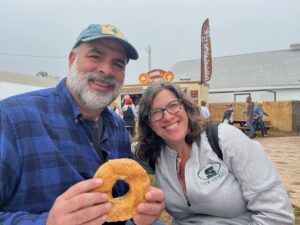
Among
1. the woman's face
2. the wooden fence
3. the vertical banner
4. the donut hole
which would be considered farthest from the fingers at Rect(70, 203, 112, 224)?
the wooden fence

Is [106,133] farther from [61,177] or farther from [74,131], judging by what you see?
[61,177]

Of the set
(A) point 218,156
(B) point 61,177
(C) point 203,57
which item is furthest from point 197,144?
(C) point 203,57

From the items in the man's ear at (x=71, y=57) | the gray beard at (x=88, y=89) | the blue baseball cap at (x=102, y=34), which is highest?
the blue baseball cap at (x=102, y=34)

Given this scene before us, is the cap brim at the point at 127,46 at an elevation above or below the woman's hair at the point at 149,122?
above

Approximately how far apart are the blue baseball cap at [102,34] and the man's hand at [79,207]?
1.07 meters

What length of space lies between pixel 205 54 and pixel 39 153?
822 inches

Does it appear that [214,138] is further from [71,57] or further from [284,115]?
[284,115]

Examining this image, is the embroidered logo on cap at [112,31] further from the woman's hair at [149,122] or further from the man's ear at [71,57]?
the woman's hair at [149,122]

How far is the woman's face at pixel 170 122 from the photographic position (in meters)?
2.67

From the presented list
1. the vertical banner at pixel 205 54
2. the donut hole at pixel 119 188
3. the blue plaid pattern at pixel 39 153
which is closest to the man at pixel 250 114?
the vertical banner at pixel 205 54

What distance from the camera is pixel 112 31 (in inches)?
91.7

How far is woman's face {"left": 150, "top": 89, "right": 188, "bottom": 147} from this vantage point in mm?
2674

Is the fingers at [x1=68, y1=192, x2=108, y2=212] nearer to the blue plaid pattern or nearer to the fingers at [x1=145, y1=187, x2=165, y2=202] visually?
the blue plaid pattern

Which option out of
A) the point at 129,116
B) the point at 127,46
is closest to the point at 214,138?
the point at 127,46
